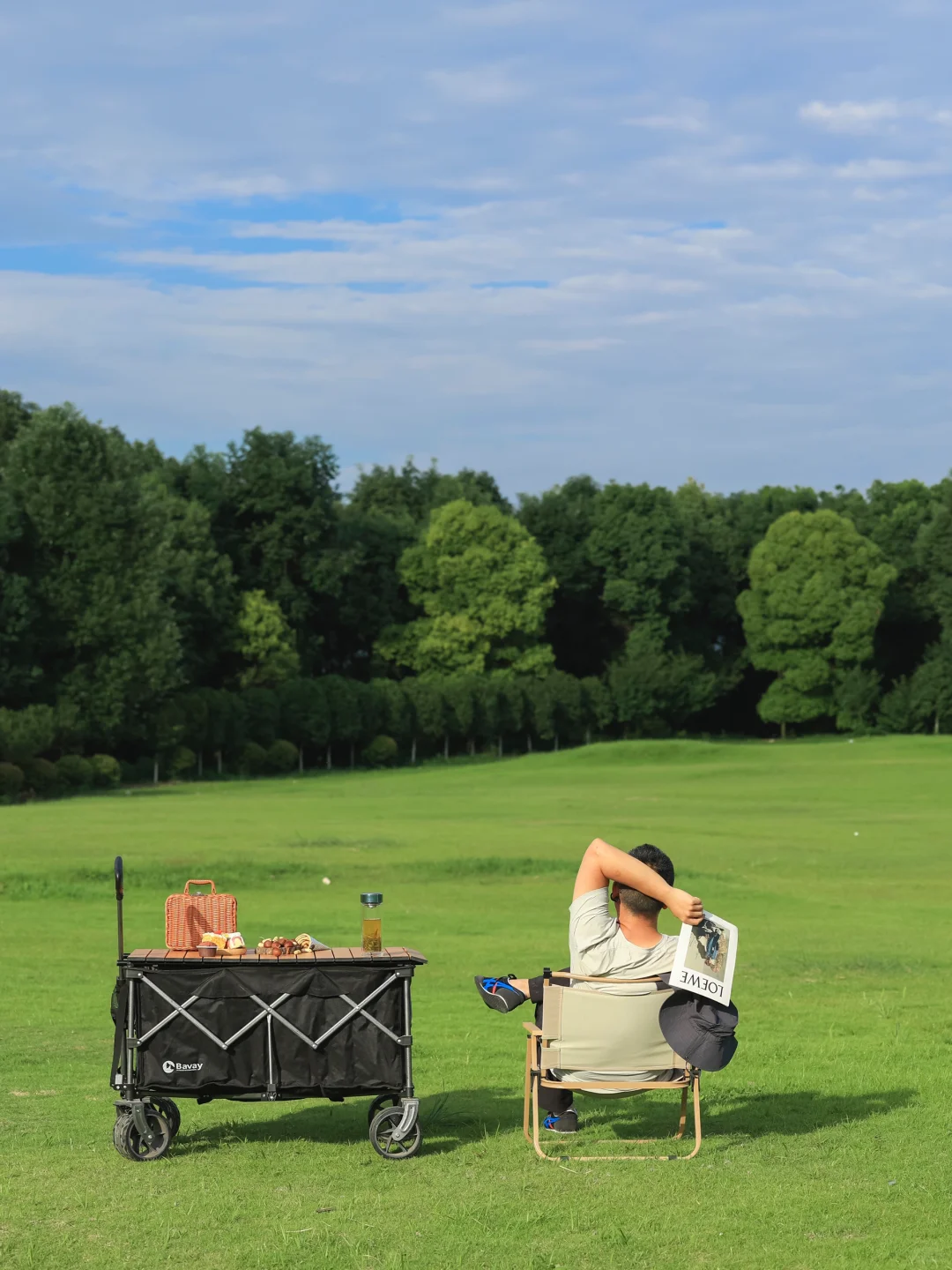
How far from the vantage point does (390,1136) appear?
802 cm

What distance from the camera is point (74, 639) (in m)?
55.7

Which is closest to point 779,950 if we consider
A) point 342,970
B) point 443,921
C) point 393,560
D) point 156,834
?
point 443,921

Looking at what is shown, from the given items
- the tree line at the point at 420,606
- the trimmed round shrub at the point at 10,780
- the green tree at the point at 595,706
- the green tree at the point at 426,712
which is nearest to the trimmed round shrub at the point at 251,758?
the tree line at the point at 420,606

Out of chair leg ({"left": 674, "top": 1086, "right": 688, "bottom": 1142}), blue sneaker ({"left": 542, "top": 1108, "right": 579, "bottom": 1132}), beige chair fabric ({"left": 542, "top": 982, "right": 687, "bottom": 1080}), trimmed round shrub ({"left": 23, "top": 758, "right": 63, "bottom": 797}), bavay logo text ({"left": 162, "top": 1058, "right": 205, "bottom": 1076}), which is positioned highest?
beige chair fabric ({"left": 542, "top": 982, "right": 687, "bottom": 1080})

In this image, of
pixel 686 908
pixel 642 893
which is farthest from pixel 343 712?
pixel 686 908

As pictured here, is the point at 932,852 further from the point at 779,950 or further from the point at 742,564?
the point at 742,564

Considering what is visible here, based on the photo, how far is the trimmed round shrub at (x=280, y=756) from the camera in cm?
6469

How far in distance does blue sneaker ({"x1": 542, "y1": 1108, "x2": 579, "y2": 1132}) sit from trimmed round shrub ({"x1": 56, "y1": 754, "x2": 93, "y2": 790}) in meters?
45.7

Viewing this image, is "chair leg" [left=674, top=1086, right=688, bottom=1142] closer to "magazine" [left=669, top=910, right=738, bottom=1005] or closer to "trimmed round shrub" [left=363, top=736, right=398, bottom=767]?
"magazine" [left=669, top=910, right=738, bottom=1005]

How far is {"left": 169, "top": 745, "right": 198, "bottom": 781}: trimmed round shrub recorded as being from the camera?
5906 cm

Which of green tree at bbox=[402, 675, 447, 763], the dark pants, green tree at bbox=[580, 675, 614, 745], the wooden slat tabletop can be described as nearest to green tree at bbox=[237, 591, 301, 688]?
green tree at bbox=[402, 675, 447, 763]

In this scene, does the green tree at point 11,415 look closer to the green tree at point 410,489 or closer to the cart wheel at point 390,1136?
the green tree at point 410,489

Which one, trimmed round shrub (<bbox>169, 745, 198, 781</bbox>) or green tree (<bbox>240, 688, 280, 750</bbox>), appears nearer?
trimmed round shrub (<bbox>169, 745, 198, 781</bbox>)

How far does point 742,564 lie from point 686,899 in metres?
87.1
